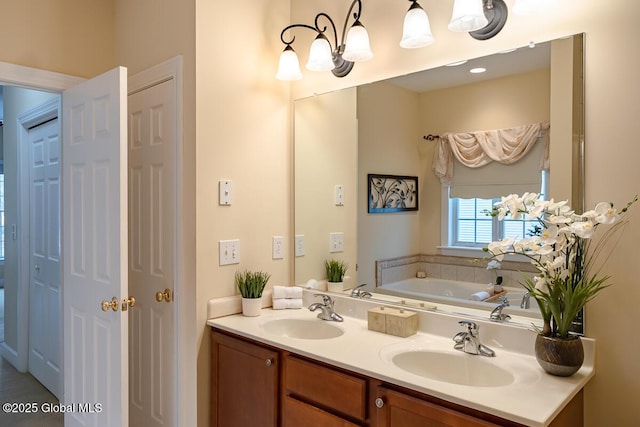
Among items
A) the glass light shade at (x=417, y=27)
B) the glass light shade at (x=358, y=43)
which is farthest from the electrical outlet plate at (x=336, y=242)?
the glass light shade at (x=417, y=27)

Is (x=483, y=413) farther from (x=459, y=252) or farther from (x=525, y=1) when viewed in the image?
(x=525, y=1)

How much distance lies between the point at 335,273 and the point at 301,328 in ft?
1.15

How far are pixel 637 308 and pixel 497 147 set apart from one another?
74 centimetres

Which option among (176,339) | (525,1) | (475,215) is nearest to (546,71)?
(525,1)

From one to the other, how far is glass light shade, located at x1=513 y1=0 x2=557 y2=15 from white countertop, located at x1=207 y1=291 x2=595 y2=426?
45.4 inches

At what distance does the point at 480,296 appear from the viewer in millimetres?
1825

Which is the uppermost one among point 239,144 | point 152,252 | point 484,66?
point 484,66

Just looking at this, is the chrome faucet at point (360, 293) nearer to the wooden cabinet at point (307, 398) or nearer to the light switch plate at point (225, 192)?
the wooden cabinet at point (307, 398)

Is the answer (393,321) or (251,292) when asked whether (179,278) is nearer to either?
(251,292)

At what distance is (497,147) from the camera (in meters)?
1.78

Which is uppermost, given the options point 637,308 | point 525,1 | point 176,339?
point 525,1

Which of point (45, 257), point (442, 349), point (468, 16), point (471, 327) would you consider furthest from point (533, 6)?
point (45, 257)

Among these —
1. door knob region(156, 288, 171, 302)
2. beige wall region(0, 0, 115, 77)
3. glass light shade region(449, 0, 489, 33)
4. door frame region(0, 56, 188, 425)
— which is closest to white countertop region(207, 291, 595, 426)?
door frame region(0, 56, 188, 425)

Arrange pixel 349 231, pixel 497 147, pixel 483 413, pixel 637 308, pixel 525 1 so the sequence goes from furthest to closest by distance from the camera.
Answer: pixel 349 231 → pixel 497 147 → pixel 525 1 → pixel 637 308 → pixel 483 413
